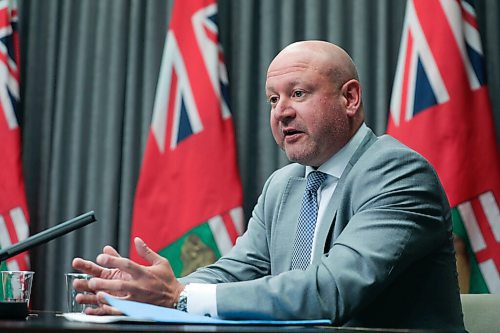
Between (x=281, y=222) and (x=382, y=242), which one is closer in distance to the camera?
(x=382, y=242)

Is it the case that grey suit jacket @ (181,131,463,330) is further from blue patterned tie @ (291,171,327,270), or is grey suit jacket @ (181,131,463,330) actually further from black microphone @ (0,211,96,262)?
black microphone @ (0,211,96,262)

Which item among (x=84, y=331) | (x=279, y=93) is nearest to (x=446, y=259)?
(x=279, y=93)

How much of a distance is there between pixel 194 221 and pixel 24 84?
130 cm

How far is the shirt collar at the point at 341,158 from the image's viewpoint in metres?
2.23

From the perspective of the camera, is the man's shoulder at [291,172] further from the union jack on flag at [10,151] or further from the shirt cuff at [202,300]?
the union jack on flag at [10,151]

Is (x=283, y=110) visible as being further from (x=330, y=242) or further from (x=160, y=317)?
(x=160, y=317)

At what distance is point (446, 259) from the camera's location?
6.64 feet

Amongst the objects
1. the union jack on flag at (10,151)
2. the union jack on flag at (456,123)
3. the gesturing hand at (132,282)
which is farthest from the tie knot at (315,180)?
the union jack on flag at (10,151)

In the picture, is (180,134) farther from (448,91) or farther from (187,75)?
(448,91)

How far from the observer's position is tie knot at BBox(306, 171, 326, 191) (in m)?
2.21

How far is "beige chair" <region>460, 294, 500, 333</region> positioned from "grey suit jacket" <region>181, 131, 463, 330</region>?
0.11m

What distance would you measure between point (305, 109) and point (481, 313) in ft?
2.48

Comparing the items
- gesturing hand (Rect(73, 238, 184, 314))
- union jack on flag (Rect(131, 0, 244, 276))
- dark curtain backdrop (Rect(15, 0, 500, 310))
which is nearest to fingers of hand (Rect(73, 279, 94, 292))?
gesturing hand (Rect(73, 238, 184, 314))

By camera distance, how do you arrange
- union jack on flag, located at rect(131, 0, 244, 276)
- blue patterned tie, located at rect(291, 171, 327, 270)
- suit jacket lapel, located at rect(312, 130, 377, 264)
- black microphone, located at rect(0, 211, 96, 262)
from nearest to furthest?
black microphone, located at rect(0, 211, 96, 262) < suit jacket lapel, located at rect(312, 130, 377, 264) < blue patterned tie, located at rect(291, 171, 327, 270) < union jack on flag, located at rect(131, 0, 244, 276)
